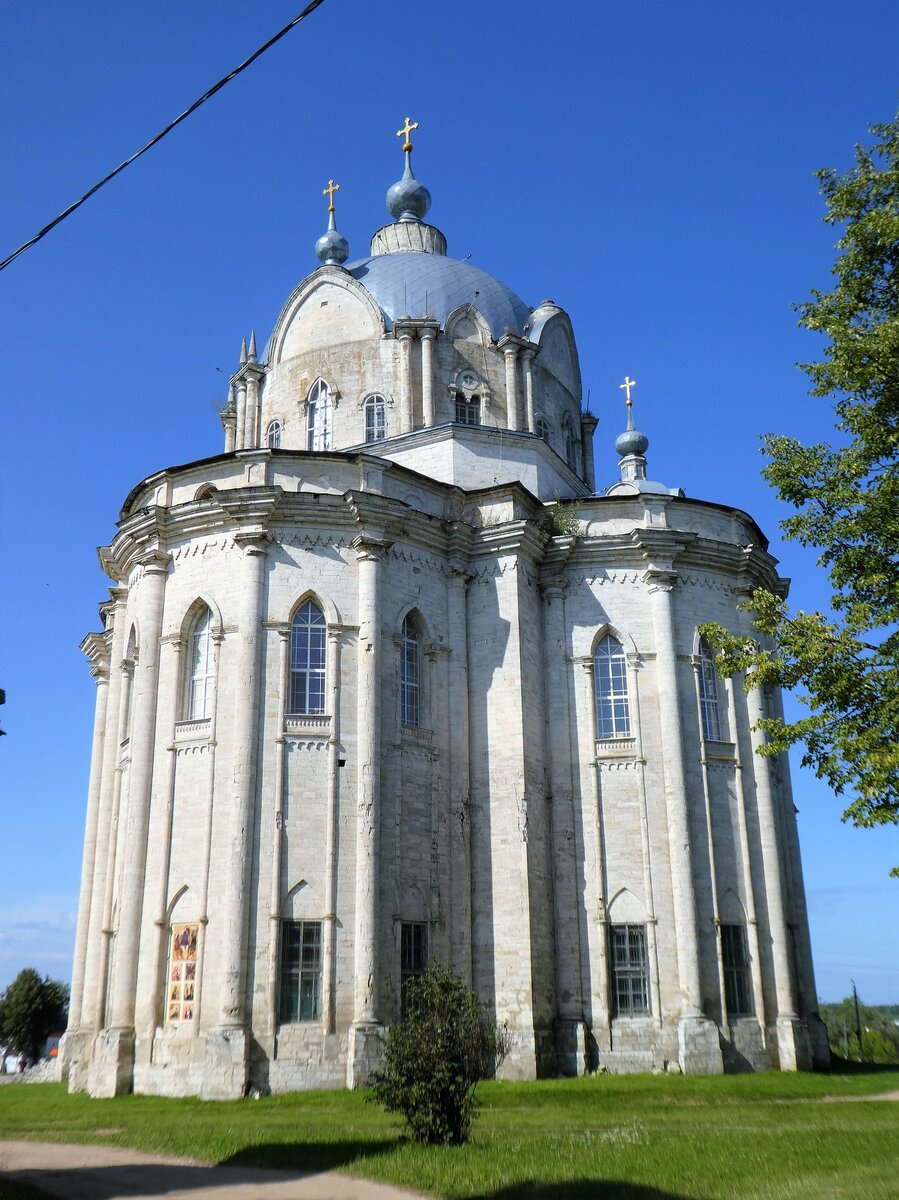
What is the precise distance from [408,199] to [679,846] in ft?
75.3

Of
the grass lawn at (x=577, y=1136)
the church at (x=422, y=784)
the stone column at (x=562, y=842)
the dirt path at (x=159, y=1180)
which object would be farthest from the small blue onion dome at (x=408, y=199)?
the dirt path at (x=159, y=1180)

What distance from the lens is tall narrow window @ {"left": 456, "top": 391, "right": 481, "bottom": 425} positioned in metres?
32.9

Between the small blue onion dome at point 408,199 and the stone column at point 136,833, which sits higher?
the small blue onion dome at point 408,199

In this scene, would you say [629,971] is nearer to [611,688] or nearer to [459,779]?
[459,779]

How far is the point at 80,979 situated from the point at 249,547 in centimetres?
1159

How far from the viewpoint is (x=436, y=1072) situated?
1512 cm

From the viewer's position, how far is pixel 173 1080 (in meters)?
22.8

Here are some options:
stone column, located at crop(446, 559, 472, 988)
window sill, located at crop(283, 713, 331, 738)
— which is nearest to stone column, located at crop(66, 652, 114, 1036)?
window sill, located at crop(283, 713, 331, 738)

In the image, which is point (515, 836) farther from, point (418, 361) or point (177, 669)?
point (418, 361)

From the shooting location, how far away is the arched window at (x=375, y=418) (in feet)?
106

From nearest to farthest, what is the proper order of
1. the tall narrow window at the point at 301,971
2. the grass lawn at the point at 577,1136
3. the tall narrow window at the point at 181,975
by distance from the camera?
the grass lawn at the point at 577,1136, the tall narrow window at the point at 301,971, the tall narrow window at the point at 181,975

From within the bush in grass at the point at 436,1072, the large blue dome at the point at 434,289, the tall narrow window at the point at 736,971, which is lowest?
the bush in grass at the point at 436,1072

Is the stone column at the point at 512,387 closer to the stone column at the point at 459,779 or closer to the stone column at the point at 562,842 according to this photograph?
the stone column at the point at 562,842

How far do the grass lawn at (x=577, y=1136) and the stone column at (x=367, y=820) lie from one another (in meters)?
1.38
